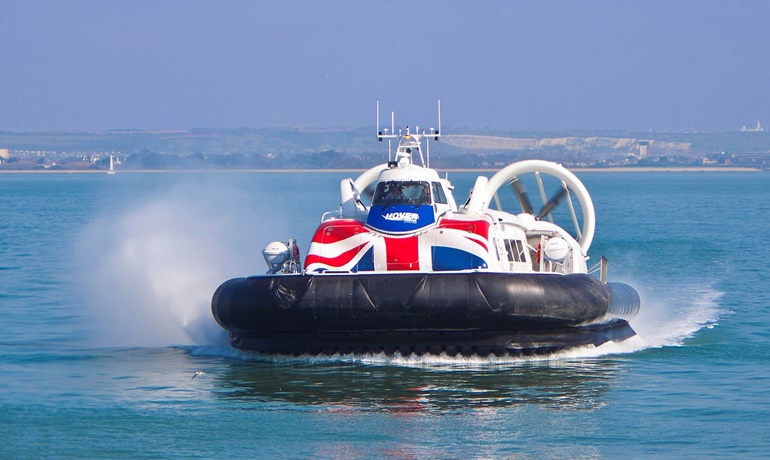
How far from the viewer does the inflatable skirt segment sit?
40.1 feet

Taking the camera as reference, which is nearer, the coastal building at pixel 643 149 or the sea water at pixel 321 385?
the sea water at pixel 321 385

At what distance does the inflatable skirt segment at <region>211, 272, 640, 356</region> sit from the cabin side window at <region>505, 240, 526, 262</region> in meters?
1.71

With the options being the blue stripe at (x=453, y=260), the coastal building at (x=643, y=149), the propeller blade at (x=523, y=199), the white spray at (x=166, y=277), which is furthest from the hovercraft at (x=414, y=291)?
the coastal building at (x=643, y=149)

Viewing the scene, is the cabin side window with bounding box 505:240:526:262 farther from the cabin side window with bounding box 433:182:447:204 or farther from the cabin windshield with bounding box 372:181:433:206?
the cabin windshield with bounding box 372:181:433:206

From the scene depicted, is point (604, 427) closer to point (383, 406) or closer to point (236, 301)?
point (383, 406)

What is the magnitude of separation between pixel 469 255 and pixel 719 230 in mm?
24336

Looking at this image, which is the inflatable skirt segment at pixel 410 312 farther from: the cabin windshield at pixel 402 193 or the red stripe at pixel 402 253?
the cabin windshield at pixel 402 193

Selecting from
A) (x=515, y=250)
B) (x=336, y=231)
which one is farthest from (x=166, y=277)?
(x=515, y=250)

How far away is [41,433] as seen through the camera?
1005cm

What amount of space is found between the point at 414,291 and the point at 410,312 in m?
0.21

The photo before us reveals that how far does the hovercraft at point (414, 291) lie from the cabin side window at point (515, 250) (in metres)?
0.21

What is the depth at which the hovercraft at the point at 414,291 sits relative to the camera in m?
12.2

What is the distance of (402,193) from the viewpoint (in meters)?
→ 13.7

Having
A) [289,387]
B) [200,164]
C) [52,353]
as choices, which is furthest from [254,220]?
[200,164]
